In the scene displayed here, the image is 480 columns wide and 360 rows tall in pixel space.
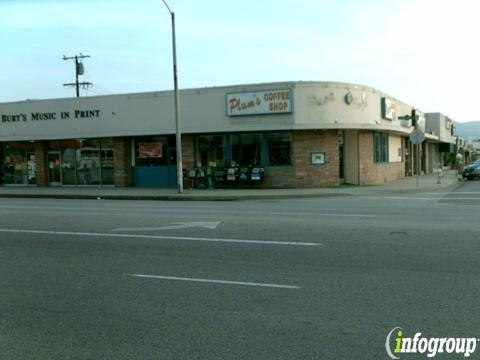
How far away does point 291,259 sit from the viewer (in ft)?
27.7

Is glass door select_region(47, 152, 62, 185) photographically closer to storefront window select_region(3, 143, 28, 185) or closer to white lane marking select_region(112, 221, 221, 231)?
storefront window select_region(3, 143, 28, 185)

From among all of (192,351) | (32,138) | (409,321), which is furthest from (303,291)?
(32,138)

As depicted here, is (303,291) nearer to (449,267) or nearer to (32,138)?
(449,267)

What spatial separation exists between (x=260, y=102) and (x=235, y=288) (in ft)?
65.4

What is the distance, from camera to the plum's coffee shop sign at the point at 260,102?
84.4ft

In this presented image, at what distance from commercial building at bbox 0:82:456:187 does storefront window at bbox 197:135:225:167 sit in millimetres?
52

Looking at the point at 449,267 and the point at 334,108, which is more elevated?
the point at 334,108

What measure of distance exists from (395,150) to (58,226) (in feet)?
90.6

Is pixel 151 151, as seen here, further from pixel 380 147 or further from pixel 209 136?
pixel 380 147

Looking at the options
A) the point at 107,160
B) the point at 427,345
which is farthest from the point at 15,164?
the point at 427,345

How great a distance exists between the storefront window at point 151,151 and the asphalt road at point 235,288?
16.6 metres

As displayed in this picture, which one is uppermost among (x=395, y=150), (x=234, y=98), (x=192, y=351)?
(x=234, y=98)

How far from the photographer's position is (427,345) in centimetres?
477

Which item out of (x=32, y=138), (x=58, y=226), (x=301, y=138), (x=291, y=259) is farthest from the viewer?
(x=32, y=138)
